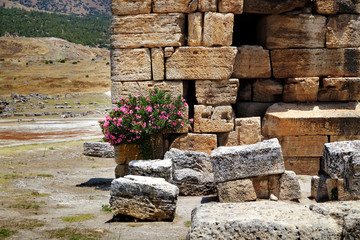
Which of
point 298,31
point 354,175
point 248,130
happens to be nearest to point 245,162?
point 354,175

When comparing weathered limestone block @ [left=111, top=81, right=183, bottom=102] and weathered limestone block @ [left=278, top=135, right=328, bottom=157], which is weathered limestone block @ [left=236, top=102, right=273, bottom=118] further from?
weathered limestone block @ [left=111, top=81, right=183, bottom=102]

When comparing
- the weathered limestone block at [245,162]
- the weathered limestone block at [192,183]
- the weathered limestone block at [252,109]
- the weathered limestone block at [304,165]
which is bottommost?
the weathered limestone block at [304,165]

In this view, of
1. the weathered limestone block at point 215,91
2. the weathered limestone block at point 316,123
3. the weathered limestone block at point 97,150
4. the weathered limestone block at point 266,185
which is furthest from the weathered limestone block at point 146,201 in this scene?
the weathered limestone block at point 97,150

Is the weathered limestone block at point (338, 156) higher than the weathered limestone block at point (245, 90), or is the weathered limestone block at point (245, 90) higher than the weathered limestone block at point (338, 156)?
the weathered limestone block at point (245, 90)

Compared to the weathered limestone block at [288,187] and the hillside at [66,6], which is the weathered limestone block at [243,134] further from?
the hillside at [66,6]

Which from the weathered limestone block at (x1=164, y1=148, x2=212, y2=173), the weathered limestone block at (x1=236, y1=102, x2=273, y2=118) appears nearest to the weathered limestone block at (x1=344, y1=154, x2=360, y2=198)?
the weathered limestone block at (x1=164, y1=148, x2=212, y2=173)

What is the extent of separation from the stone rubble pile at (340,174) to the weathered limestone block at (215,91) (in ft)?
10.7

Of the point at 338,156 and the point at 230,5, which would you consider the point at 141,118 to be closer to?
the point at 230,5

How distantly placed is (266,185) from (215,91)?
125 inches

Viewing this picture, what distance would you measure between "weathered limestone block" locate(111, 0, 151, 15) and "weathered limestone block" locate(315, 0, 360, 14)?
4.16 metres

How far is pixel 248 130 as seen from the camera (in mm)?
10656

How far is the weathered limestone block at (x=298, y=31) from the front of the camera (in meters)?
10.9

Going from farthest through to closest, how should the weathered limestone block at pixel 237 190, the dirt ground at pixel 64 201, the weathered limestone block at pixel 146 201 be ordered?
the weathered limestone block at pixel 237 190 → the weathered limestone block at pixel 146 201 → the dirt ground at pixel 64 201

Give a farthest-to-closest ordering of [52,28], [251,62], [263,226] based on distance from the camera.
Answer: [52,28]
[251,62]
[263,226]
